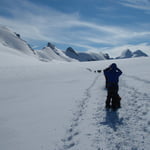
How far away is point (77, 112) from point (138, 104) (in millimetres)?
2847

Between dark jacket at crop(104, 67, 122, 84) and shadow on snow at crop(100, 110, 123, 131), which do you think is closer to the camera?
shadow on snow at crop(100, 110, 123, 131)

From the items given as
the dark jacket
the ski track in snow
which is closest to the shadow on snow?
the ski track in snow

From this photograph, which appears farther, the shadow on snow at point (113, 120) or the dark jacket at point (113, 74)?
the dark jacket at point (113, 74)

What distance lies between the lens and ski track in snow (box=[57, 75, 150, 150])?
17.2 feet

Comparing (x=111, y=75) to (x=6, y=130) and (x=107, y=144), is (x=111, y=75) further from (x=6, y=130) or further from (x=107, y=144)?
(x=6, y=130)

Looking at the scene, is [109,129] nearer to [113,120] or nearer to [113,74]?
[113,120]

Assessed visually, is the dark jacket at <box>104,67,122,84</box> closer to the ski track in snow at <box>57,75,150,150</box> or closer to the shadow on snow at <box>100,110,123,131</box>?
the ski track in snow at <box>57,75,150,150</box>

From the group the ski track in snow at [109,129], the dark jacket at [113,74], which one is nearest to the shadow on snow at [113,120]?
the ski track in snow at [109,129]

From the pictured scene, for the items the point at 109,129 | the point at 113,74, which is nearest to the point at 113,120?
the point at 109,129

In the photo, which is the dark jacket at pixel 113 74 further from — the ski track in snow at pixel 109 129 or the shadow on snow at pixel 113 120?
the shadow on snow at pixel 113 120

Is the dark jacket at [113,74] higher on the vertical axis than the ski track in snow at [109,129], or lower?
higher

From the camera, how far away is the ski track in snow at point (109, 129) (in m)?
5.23

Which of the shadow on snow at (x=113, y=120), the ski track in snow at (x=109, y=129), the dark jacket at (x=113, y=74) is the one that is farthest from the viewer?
the dark jacket at (x=113, y=74)

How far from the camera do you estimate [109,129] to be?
6.25 meters
